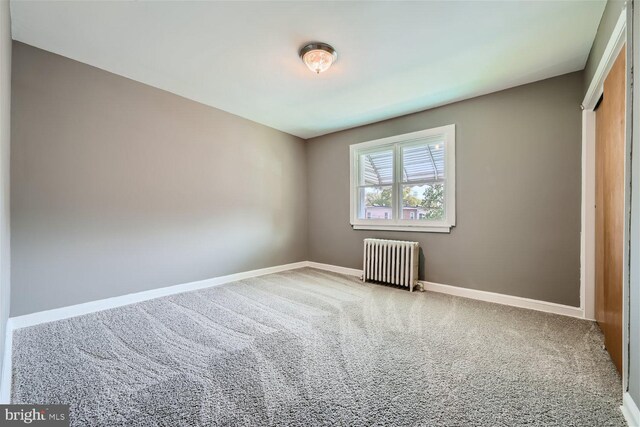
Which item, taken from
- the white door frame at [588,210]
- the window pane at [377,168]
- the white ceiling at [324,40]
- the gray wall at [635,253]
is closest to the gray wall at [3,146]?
the white ceiling at [324,40]

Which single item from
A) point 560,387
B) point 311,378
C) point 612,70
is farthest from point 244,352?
point 612,70

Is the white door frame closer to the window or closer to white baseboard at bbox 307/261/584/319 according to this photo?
white baseboard at bbox 307/261/584/319

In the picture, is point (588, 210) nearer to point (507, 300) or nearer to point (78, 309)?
point (507, 300)

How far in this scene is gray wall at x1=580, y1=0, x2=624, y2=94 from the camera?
5.41 feet

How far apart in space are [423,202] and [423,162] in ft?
1.92

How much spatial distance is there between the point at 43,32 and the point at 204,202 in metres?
2.16

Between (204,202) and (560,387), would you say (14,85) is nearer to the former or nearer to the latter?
(204,202)

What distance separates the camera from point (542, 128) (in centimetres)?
286

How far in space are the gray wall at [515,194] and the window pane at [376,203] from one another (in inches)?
21.3

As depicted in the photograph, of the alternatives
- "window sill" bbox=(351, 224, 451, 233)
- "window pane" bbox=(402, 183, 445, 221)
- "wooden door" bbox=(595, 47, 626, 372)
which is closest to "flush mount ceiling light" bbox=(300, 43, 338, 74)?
"wooden door" bbox=(595, 47, 626, 372)

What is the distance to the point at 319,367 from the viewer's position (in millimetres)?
1769

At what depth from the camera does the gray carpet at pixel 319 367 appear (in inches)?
53.6

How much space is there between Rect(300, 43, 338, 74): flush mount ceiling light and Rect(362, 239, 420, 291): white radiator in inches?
99.5

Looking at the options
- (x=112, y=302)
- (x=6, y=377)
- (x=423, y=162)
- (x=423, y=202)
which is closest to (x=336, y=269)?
(x=423, y=202)
